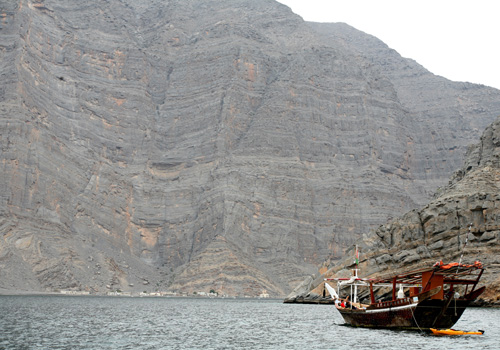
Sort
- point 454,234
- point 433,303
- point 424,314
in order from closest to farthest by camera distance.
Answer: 1. point 433,303
2. point 424,314
3. point 454,234

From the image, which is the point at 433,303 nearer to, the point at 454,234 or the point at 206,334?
the point at 206,334

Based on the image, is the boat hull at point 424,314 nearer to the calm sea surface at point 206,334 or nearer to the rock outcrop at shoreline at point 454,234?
the calm sea surface at point 206,334

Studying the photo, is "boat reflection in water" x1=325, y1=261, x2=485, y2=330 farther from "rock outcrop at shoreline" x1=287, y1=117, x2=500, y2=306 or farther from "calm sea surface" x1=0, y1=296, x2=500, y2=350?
"rock outcrop at shoreline" x1=287, y1=117, x2=500, y2=306

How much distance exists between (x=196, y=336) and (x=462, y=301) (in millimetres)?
29128

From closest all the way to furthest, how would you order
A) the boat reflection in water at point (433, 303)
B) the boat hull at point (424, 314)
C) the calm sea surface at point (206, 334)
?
the calm sea surface at point (206, 334)
the boat reflection in water at point (433, 303)
the boat hull at point (424, 314)

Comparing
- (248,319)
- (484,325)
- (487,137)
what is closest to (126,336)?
(248,319)

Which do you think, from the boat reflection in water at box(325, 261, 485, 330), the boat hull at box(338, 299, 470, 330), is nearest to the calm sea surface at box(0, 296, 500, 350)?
the boat hull at box(338, 299, 470, 330)

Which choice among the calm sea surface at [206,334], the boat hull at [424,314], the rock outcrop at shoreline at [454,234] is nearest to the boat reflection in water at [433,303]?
the boat hull at [424,314]

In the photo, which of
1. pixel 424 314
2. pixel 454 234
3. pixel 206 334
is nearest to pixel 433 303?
pixel 424 314

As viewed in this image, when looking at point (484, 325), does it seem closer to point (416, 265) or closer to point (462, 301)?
point (462, 301)

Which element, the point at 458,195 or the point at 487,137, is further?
the point at 487,137

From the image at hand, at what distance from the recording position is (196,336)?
78.2 metres

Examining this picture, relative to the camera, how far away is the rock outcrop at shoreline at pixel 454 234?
135m

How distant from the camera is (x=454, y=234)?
143m
